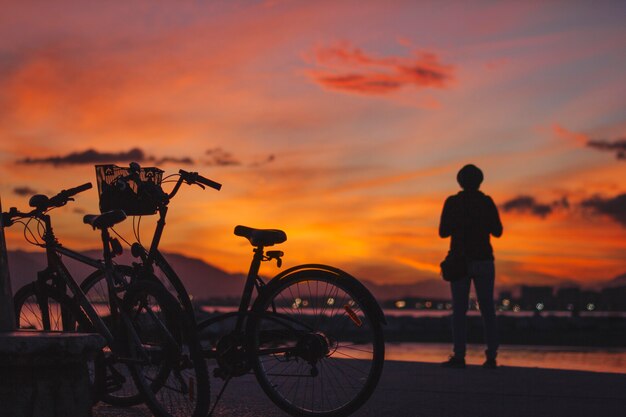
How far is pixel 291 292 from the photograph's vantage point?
512 centimetres

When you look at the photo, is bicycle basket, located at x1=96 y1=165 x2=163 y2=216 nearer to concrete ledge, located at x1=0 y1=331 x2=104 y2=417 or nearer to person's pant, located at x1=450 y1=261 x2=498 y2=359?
concrete ledge, located at x1=0 y1=331 x2=104 y2=417

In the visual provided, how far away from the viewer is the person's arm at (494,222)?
28.5 ft

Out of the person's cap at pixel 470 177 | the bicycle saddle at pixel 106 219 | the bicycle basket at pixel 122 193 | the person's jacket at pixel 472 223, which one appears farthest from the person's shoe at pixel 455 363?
the bicycle saddle at pixel 106 219

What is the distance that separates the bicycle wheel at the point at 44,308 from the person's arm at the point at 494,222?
4.56 metres

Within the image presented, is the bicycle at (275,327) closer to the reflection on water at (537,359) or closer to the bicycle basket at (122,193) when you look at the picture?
the bicycle basket at (122,193)

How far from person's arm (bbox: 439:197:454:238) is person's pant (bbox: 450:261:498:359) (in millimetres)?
403

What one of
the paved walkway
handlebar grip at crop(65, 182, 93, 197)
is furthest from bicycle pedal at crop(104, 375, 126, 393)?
handlebar grip at crop(65, 182, 93, 197)

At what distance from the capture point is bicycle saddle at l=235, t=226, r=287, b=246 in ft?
16.9

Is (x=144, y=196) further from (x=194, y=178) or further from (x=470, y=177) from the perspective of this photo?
(x=470, y=177)

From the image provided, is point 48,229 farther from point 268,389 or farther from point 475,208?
point 475,208

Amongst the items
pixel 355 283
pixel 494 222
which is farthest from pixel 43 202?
pixel 494 222

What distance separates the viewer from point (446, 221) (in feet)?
28.7

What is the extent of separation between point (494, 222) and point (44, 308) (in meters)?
4.77

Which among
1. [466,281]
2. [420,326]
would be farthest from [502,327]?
[466,281]
